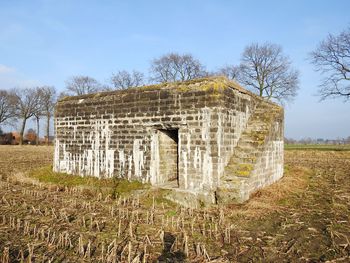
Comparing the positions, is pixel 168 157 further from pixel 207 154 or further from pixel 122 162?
pixel 207 154

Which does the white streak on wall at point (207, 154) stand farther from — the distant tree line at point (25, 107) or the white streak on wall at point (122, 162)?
the distant tree line at point (25, 107)

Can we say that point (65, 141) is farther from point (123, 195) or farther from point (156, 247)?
point (156, 247)

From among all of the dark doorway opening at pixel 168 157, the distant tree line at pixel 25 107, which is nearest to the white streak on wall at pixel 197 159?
the dark doorway opening at pixel 168 157

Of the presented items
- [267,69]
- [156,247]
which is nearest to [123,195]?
[156,247]

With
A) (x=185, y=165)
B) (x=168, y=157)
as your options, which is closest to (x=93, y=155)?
(x=168, y=157)

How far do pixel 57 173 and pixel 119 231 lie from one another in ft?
24.8

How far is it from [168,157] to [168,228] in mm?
3983

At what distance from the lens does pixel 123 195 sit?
919cm

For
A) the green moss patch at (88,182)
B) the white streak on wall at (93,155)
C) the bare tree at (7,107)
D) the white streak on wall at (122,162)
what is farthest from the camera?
the bare tree at (7,107)

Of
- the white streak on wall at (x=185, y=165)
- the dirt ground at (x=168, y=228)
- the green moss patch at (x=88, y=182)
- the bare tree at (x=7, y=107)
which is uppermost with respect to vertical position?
the bare tree at (x=7, y=107)

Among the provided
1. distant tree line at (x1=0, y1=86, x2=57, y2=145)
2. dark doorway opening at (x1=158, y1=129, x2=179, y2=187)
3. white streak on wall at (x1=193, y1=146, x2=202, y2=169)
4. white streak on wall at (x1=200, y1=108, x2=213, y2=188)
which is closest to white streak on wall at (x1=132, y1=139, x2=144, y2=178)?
dark doorway opening at (x1=158, y1=129, x2=179, y2=187)

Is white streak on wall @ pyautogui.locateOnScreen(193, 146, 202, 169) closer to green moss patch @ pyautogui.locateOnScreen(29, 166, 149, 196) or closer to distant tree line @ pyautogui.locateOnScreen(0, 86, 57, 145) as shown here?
green moss patch @ pyautogui.locateOnScreen(29, 166, 149, 196)

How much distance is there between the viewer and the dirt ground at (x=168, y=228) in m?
4.84

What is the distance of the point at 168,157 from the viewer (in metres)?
10.0
